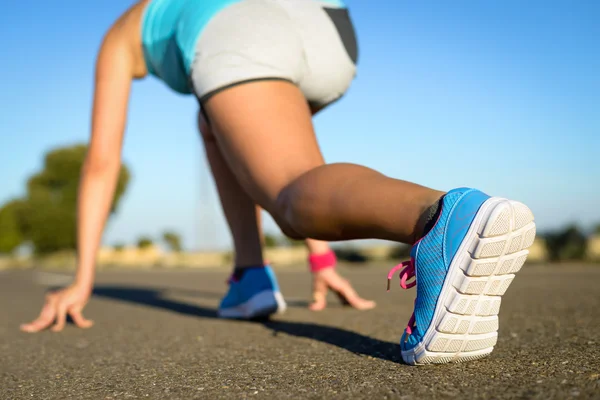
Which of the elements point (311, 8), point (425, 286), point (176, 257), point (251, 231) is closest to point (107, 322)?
point (251, 231)

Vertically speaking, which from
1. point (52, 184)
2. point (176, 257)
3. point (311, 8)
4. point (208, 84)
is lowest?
point (176, 257)

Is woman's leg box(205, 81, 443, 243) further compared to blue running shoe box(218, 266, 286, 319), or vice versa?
blue running shoe box(218, 266, 286, 319)

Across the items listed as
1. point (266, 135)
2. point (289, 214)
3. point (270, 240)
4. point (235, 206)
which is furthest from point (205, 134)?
point (270, 240)

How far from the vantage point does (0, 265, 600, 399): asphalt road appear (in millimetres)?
1307

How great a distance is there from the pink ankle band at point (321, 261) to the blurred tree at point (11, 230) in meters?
39.9

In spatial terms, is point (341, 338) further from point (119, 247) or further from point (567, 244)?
point (119, 247)

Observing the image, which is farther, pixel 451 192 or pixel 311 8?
pixel 311 8

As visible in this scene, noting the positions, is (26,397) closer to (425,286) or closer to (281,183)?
(281,183)

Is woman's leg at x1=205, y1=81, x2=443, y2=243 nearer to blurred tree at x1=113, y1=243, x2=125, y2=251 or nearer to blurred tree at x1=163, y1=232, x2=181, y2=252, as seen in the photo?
blurred tree at x1=113, y1=243, x2=125, y2=251

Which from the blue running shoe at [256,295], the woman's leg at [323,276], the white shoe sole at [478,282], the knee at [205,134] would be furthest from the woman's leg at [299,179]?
the woman's leg at [323,276]

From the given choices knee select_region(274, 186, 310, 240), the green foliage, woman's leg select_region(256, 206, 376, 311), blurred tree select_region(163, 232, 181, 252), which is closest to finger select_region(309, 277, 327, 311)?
woman's leg select_region(256, 206, 376, 311)

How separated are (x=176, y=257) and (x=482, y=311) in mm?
28161

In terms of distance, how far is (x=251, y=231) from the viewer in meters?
3.02

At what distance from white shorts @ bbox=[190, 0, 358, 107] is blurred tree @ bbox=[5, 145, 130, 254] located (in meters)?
35.6
